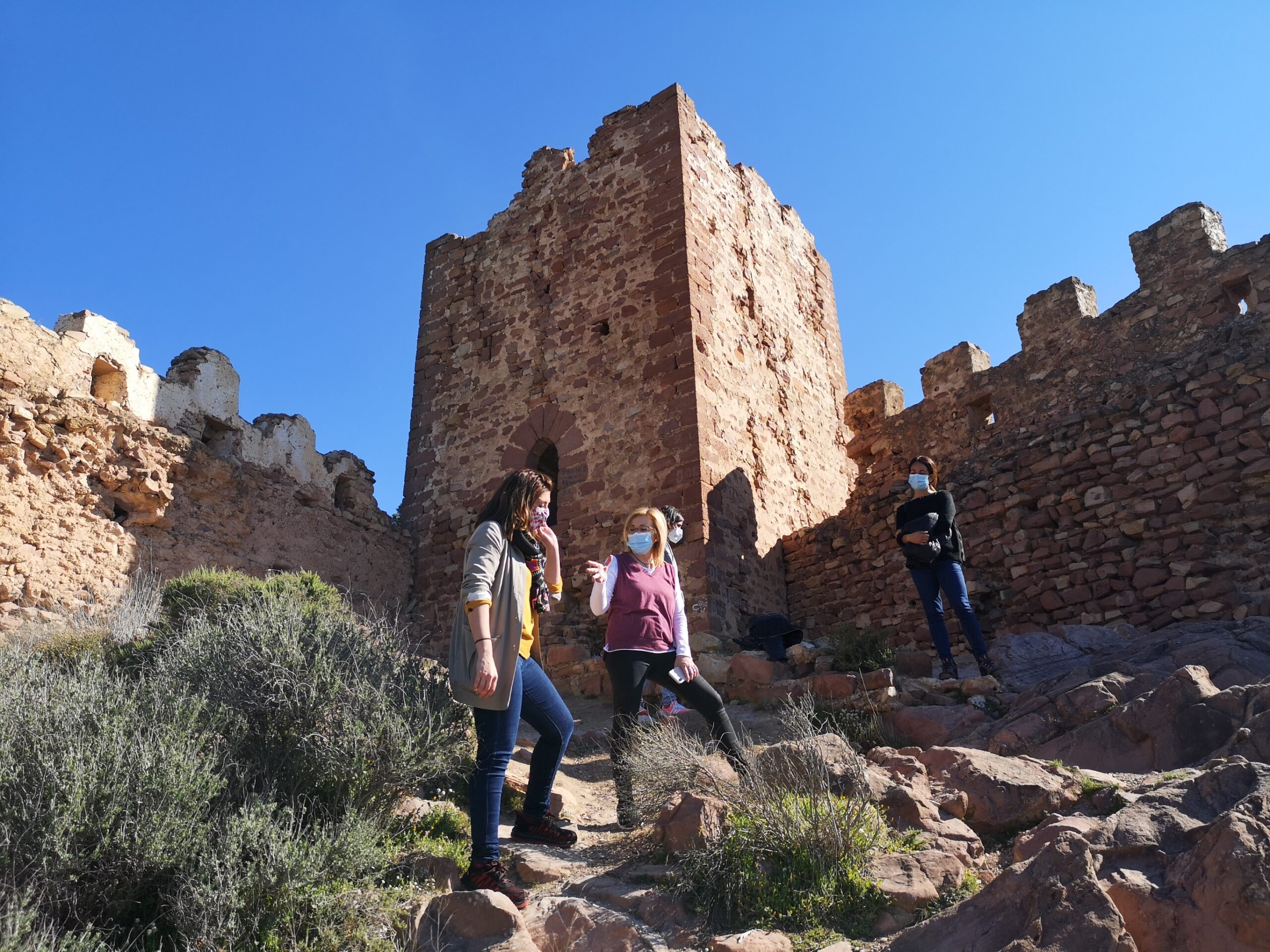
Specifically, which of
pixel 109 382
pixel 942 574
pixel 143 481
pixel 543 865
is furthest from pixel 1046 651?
pixel 109 382

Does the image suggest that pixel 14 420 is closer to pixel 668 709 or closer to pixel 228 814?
pixel 228 814

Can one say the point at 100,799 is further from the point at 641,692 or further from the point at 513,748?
the point at 641,692

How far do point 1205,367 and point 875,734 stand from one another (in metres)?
4.29

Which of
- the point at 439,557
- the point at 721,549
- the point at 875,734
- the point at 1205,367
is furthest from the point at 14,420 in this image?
the point at 1205,367

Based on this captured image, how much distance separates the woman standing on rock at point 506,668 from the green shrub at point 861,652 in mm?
3424

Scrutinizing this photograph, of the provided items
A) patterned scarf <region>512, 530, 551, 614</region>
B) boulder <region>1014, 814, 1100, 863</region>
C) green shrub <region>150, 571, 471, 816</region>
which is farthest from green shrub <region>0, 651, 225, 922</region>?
boulder <region>1014, 814, 1100, 863</region>

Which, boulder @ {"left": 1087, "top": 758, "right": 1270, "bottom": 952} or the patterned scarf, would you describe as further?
the patterned scarf

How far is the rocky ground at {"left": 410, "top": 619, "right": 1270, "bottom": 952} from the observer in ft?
10.4

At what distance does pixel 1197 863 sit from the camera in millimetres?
3234

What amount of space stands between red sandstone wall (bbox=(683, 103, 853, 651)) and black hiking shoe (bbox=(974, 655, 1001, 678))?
2563 millimetres

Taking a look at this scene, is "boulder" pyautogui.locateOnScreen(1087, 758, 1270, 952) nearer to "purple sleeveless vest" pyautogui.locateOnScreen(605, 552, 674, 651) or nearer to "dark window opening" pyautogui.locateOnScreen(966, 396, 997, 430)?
"purple sleeveless vest" pyautogui.locateOnScreen(605, 552, 674, 651)

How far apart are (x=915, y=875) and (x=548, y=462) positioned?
7.84m

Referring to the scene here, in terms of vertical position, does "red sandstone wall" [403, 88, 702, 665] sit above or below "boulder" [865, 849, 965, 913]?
above

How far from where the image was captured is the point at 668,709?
619 cm
